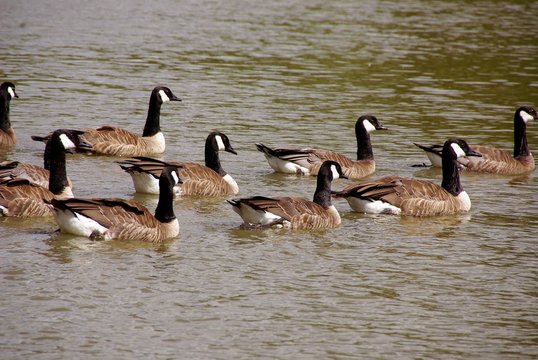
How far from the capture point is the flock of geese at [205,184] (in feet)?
39.1

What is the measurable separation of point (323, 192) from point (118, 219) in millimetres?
2614

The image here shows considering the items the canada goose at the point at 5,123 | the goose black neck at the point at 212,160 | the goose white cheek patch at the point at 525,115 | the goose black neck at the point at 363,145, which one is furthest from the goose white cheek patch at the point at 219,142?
the goose white cheek patch at the point at 525,115

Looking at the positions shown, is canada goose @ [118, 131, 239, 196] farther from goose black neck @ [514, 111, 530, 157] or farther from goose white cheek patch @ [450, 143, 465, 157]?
goose black neck @ [514, 111, 530, 157]

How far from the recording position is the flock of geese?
11.9 meters

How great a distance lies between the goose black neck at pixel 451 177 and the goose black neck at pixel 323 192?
2.06 meters

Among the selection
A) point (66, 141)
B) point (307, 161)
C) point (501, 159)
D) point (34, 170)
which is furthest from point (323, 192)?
point (501, 159)

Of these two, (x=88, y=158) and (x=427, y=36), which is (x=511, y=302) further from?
(x=427, y=36)

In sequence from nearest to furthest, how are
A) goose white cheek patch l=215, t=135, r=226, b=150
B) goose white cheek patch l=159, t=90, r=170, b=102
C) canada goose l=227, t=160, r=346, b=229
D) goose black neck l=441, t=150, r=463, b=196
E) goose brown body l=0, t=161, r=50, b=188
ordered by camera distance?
1. canada goose l=227, t=160, r=346, b=229
2. goose brown body l=0, t=161, r=50, b=188
3. goose black neck l=441, t=150, r=463, b=196
4. goose white cheek patch l=215, t=135, r=226, b=150
5. goose white cheek patch l=159, t=90, r=170, b=102

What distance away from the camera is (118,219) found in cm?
1186

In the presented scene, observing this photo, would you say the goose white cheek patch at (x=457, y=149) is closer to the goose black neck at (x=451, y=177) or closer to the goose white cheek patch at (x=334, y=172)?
the goose black neck at (x=451, y=177)

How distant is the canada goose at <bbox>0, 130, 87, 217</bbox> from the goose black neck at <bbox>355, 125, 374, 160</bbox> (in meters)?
4.94

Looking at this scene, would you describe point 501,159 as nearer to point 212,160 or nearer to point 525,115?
point 525,115

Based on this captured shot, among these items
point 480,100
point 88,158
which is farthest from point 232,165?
point 480,100

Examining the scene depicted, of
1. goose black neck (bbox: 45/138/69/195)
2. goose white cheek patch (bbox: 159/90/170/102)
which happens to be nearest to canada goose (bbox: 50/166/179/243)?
goose black neck (bbox: 45/138/69/195)
